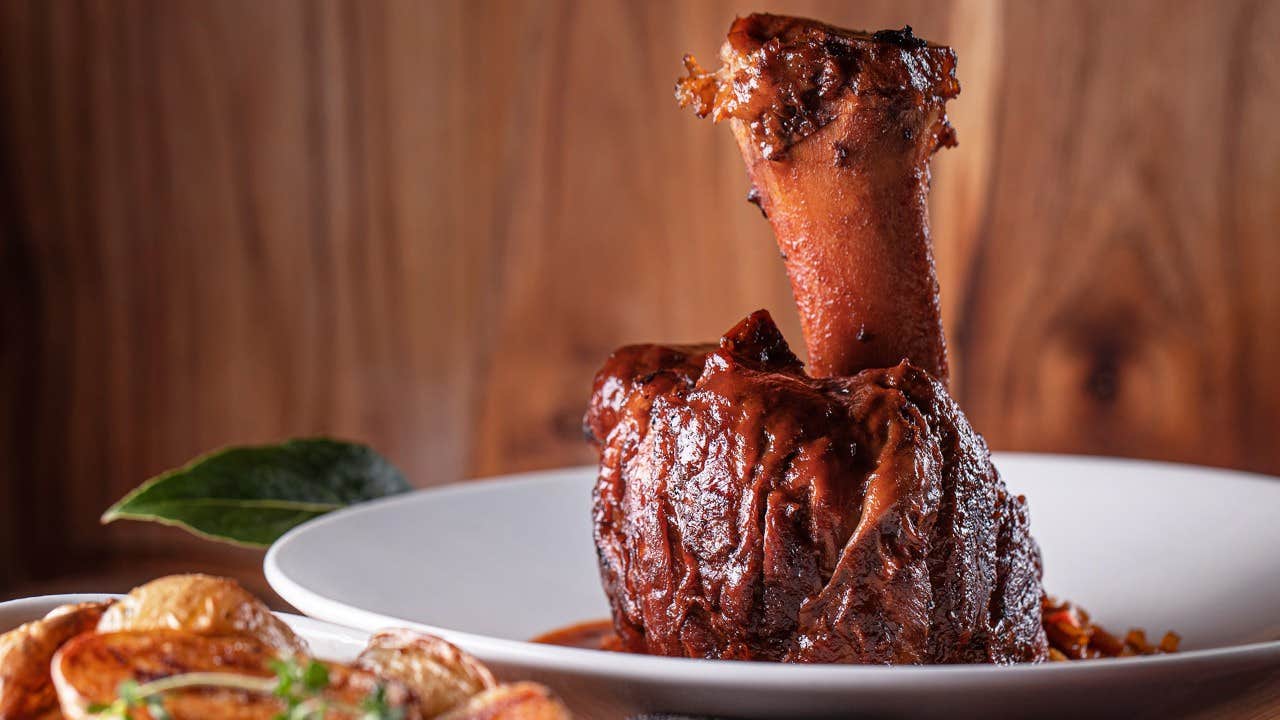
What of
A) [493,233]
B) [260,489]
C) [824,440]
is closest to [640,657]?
[824,440]

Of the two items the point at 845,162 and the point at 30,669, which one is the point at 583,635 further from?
the point at 30,669

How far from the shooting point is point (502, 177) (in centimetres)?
247

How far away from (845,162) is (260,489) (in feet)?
2.55

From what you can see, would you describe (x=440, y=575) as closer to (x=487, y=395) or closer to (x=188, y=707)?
(x=188, y=707)

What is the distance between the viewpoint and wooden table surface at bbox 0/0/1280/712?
224 centimetres

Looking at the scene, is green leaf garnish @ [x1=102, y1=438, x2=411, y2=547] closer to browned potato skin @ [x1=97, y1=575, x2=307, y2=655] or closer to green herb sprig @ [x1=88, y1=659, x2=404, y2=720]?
browned potato skin @ [x1=97, y1=575, x2=307, y2=655]

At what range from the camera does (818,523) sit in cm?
90

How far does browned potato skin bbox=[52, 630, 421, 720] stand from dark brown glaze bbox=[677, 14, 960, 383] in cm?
56

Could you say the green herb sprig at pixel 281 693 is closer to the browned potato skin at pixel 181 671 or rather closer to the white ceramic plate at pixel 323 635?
the browned potato skin at pixel 181 671

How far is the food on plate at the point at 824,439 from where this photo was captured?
0.91 m

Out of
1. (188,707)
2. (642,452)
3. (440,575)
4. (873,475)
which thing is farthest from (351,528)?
(188,707)

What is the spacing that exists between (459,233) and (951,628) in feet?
5.65

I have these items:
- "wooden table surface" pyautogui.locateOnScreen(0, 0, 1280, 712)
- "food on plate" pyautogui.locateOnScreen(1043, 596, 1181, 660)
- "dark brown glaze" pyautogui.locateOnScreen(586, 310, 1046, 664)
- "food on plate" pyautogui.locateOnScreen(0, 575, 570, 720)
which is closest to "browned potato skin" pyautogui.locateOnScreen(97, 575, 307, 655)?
"food on plate" pyautogui.locateOnScreen(0, 575, 570, 720)

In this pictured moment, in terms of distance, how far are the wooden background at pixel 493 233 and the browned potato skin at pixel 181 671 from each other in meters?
1.61
